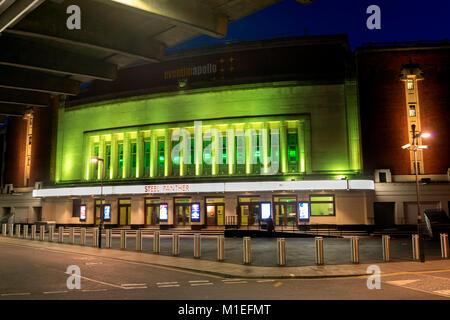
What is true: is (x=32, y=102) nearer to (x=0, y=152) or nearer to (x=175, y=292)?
(x=175, y=292)

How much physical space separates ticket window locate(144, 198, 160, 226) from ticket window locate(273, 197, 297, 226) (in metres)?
13.4

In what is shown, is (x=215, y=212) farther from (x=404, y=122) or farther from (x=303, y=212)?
(x=404, y=122)

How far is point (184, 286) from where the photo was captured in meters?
11.9

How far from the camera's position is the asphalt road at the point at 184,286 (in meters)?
10.2

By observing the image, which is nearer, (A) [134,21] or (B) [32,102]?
(A) [134,21]

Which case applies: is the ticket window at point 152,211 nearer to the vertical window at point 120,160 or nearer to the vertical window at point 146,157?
the vertical window at point 146,157

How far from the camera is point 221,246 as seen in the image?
18.0 meters

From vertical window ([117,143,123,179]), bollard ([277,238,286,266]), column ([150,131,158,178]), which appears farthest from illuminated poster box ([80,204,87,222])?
bollard ([277,238,286,266])

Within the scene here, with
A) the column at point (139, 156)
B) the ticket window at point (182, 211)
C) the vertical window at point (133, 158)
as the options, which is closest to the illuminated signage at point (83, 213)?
the vertical window at point (133, 158)

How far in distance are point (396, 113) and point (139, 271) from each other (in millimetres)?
31463

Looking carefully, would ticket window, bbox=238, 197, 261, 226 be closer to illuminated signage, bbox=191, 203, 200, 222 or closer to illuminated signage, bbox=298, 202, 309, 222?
illuminated signage, bbox=298, 202, 309, 222

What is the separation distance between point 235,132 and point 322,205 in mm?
11665
